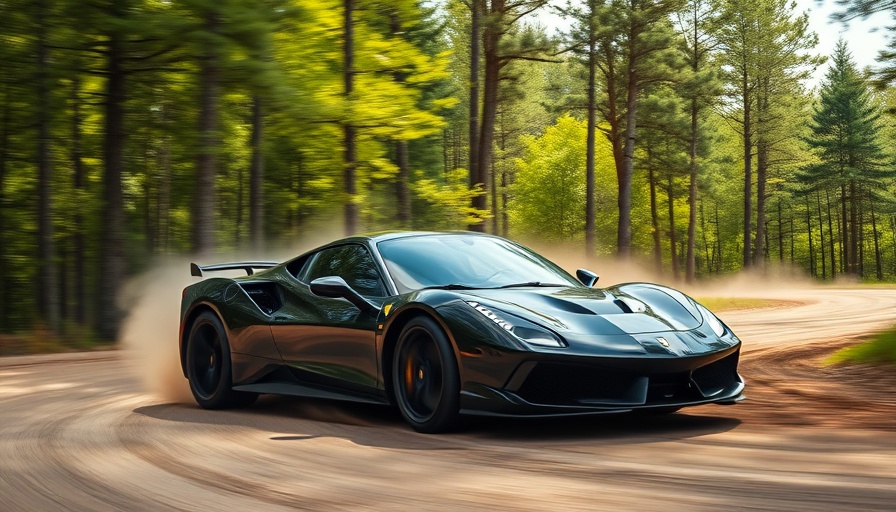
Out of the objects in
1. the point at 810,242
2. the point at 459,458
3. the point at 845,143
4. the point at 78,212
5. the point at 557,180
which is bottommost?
the point at 459,458

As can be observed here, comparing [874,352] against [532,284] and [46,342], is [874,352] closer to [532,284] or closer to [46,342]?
[532,284]

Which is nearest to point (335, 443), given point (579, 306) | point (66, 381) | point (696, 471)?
point (579, 306)

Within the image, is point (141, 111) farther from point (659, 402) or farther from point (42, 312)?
point (659, 402)

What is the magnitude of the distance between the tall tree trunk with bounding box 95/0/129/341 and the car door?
11.0 m

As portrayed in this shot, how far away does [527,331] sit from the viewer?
17.7 ft

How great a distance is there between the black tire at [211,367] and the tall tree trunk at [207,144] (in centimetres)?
713

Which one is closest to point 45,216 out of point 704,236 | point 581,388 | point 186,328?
point 186,328

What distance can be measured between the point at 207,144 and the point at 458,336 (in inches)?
418

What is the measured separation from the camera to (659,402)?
5.43 metres

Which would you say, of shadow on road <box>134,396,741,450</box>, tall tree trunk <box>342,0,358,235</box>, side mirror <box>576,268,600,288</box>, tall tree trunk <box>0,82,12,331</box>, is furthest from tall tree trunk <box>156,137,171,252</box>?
side mirror <box>576,268,600,288</box>

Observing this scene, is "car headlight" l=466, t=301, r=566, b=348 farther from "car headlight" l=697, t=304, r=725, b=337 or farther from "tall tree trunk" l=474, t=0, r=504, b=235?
"tall tree trunk" l=474, t=0, r=504, b=235

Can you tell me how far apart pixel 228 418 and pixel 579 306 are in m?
2.90

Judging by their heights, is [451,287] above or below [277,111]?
below

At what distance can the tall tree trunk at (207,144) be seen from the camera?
1520cm
